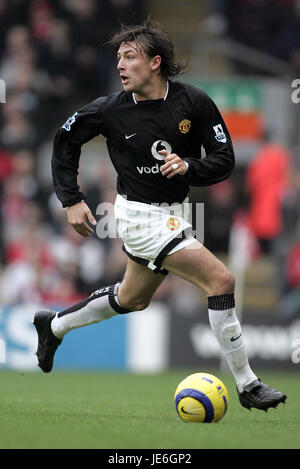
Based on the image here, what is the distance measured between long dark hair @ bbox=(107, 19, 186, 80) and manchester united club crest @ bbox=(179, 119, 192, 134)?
42 cm

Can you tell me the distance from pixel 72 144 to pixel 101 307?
1.28 m

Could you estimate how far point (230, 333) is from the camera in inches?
262

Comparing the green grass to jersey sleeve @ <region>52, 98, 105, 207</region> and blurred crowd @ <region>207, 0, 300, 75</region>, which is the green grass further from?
blurred crowd @ <region>207, 0, 300, 75</region>

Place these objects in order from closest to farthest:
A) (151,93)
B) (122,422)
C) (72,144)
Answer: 1. (122,422)
2. (151,93)
3. (72,144)

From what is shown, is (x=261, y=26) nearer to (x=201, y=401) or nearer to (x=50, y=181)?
(x=50, y=181)

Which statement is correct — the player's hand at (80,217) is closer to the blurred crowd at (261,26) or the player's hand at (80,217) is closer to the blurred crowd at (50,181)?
the blurred crowd at (50,181)

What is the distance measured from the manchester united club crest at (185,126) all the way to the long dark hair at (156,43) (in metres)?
0.42

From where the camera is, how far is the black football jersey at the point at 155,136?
6.86 meters

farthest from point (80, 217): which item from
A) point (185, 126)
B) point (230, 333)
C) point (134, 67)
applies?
point (230, 333)

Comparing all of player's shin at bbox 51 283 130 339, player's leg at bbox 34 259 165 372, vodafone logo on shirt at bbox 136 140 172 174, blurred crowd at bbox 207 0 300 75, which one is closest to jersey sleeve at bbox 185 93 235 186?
vodafone logo on shirt at bbox 136 140 172 174

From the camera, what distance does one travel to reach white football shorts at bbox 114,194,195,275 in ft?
22.1

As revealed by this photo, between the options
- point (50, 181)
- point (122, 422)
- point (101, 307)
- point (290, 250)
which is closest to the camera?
point (122, 422)

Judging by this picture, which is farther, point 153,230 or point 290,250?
point 290,250

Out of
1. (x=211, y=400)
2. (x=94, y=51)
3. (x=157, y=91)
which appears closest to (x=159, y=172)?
(x=157, y=91)
